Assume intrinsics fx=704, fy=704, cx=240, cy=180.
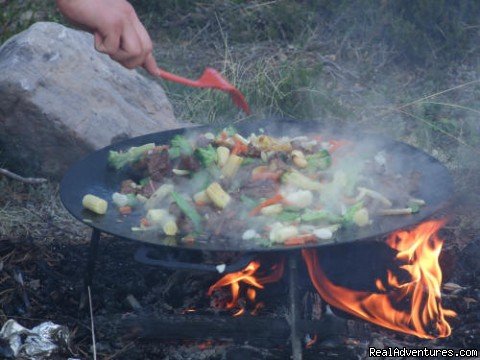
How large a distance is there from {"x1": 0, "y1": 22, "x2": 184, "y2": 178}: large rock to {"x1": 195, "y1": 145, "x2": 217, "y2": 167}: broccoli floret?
5.28 ft

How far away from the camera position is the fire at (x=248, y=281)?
4.05m

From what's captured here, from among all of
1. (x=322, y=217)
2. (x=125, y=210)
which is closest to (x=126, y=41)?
(x=125, y=210)

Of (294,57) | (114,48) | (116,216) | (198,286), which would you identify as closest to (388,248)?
(198,286)

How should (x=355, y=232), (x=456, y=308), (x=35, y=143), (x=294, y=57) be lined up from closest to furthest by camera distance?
(x=355, y=232) → (x=456, y=308) → (x=35, y=143) → (x=294, y=57)

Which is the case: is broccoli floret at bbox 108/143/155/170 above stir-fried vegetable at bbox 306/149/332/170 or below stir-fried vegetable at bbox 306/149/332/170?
below

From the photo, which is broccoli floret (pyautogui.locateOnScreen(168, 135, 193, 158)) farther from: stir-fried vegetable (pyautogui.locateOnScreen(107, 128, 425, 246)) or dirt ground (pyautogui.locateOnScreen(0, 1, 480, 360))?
dirt ground (pyautogui.locateOnScreen(0, 1, 480, 360))

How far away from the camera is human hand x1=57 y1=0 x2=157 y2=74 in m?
3.67

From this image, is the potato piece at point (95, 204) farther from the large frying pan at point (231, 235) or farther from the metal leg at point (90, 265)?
the metal leg at point (90, 265)

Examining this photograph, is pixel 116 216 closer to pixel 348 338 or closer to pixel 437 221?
pixel 348 338

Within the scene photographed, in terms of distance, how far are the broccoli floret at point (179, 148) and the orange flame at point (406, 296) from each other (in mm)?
1001

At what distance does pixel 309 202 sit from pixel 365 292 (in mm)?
648

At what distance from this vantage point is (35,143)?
5.69 m

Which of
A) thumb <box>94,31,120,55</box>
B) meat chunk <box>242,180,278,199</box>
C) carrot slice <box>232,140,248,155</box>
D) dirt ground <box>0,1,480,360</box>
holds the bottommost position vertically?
dirt ground <box>0,1,480,360</box>

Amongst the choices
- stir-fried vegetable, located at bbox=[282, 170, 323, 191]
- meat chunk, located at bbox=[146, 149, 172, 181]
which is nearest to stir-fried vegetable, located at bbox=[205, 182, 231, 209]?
stir-fried vegetable, located at bbox=[282, 170, 323, 191]
